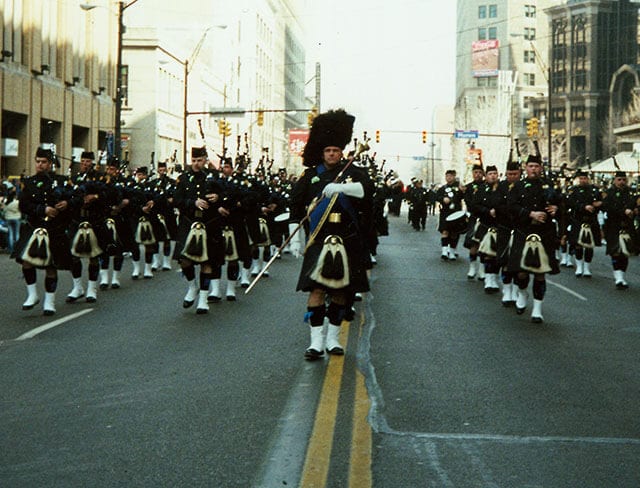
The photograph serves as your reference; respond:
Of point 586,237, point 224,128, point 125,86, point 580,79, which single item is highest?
point 580,79

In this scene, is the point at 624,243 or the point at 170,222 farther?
the point at 170,222

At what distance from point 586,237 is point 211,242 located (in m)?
9.87

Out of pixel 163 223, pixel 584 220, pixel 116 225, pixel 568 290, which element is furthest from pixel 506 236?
pixel 163 223

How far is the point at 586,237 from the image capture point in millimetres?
20562

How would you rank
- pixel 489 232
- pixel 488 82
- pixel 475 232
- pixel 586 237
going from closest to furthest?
pixel 489 232, pixel 475 232, pixel 586 237, pixel 488 82

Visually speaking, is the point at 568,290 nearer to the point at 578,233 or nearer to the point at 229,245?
the point at 578,233

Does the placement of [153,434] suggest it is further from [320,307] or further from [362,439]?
[320,307]

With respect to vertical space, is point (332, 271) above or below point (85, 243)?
below

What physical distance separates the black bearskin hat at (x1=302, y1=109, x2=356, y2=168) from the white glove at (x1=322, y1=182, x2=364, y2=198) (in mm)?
557

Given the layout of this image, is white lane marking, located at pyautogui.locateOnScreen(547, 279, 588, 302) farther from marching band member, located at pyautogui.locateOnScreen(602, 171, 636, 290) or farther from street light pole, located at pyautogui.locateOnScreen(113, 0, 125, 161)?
street light pole, located at pyautogui.locateOnScreen(113, 0, 125, 161)

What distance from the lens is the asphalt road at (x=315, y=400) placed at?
5.63 meters

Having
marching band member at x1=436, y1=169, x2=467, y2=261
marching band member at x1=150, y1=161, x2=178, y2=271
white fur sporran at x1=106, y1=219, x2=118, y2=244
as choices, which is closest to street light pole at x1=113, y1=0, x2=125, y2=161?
marching band member at x1=150, y1=161, x2=178, y2=271

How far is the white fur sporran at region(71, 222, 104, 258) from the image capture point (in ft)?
47.5

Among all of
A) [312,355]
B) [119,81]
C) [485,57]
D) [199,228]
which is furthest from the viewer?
[485,57]
